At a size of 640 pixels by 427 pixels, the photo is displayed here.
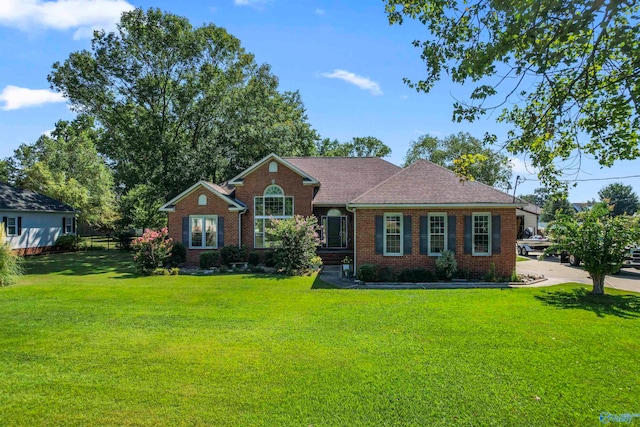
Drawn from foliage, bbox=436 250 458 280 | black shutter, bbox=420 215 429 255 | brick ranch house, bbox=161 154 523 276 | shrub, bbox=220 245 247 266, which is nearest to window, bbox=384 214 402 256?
brick ranch house, bbox=161 154 523 276

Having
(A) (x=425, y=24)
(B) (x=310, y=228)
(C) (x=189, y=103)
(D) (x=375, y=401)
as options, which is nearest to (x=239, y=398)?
(D) (x=375, y=401)

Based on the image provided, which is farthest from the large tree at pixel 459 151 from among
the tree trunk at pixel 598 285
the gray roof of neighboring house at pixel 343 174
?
the tree trunk at pixel 598 285

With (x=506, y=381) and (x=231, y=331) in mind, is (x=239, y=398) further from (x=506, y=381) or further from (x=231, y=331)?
(x=506, y=381)

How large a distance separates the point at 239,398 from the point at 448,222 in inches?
492

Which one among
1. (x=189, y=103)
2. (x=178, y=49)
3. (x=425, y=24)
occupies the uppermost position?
(x=178, y=49)

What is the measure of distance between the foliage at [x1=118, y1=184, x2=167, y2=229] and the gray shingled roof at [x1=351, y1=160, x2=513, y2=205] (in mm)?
16709

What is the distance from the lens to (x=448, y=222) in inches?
602

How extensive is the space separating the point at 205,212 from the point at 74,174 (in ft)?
107

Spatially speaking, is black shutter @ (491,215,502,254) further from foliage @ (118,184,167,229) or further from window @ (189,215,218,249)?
foliage @ (118,184,167,229)

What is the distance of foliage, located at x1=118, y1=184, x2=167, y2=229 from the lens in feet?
86.2

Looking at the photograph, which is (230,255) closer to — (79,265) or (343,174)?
(343,174)

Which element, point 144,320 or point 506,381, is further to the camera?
point 144,320

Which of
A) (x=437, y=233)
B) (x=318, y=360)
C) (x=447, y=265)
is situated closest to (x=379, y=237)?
(x=437, y=233)

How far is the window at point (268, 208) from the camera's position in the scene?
20.5m
